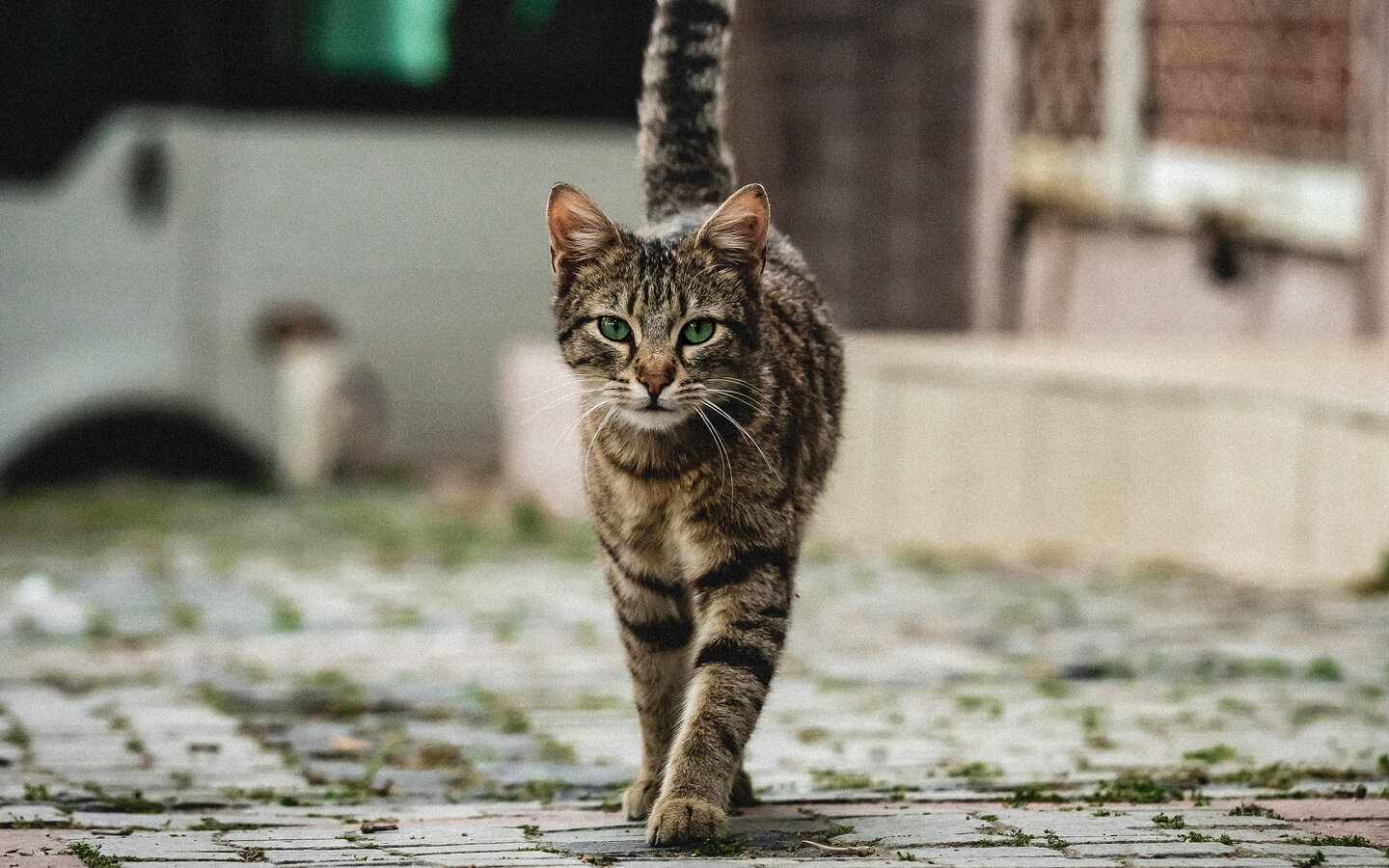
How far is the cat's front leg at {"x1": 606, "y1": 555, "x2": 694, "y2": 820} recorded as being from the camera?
427 cm

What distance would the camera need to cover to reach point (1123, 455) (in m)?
8.02

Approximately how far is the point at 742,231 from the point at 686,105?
892mm

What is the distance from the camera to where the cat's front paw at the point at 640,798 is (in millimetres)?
4062

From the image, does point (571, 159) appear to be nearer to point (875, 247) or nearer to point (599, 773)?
point (875, 247)

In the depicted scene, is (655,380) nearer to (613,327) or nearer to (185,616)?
(613,327)

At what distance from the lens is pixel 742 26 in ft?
37.1

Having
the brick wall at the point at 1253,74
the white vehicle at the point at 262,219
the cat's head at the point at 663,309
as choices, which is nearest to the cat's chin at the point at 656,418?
the cat's head at the point at 663,309

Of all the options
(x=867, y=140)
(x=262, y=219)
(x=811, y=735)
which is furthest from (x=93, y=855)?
(x=867, y=140)

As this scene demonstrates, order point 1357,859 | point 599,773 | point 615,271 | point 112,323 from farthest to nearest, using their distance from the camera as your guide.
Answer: point 112,323 → point 599,773 → point 615,271 → point 1357,859

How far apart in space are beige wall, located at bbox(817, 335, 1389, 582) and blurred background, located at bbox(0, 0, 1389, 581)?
3 cm

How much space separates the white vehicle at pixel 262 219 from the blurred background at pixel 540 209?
18 millimetres

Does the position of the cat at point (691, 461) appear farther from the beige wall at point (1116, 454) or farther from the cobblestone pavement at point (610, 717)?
the beige wall at point (1116, 454)

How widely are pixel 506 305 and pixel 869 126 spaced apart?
2.46 meters

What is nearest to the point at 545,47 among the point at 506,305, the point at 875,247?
the point at 506,305
